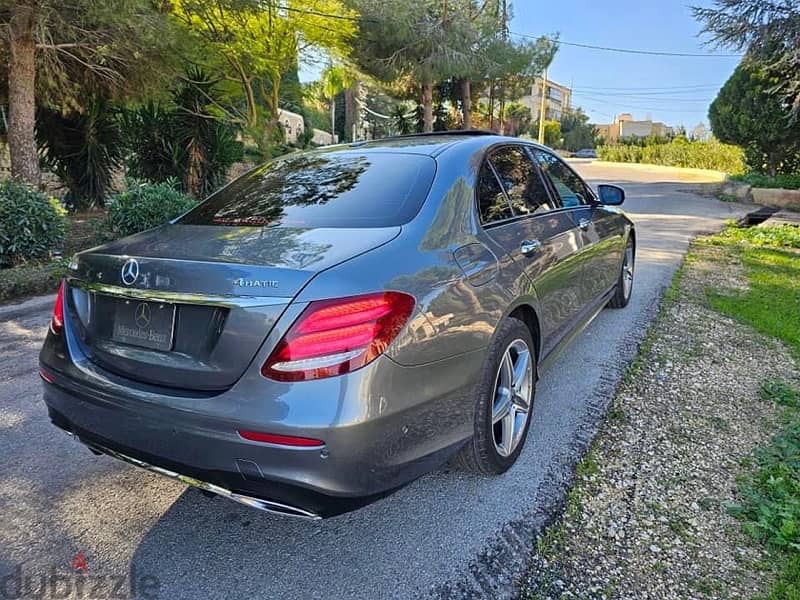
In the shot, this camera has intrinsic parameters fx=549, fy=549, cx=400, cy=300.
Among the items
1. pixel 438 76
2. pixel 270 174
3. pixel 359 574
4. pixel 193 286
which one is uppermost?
pixel 438 76

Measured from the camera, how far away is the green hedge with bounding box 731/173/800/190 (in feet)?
54.9

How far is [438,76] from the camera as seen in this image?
1884 centimetres

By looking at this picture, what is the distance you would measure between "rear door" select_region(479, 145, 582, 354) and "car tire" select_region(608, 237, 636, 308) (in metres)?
1.62

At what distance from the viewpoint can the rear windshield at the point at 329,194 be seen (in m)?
2.34

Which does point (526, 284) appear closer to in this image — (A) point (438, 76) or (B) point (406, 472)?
(B) point (406, 472)

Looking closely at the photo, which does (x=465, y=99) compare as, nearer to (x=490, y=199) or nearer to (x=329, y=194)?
(x=490, y=199)

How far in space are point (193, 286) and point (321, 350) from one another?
505 mm

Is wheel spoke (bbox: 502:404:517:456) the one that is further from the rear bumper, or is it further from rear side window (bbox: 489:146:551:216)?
rear side window (bbox: 489:146:551:216)

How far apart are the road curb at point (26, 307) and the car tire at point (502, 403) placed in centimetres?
455

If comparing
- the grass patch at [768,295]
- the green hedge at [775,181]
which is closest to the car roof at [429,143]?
the grass patch at [768,295]

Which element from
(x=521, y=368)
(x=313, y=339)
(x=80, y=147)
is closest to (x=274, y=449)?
(x=313, y=339)

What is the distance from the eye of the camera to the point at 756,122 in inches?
656

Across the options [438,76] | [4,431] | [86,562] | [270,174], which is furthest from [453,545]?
[438,76]

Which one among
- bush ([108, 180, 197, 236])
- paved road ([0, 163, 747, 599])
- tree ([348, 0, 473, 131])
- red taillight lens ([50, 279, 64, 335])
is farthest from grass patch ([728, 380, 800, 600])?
tree ([348, 0, 473, 131])
